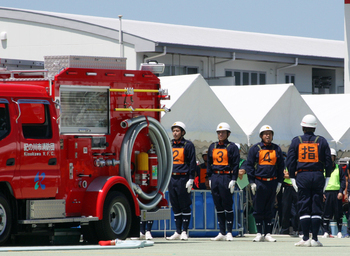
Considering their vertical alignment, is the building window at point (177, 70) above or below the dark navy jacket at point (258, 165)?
above

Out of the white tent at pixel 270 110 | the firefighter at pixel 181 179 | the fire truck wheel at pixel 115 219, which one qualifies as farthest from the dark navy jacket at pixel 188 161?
the white tent at pixel 270 110

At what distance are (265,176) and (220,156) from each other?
3.10 ft

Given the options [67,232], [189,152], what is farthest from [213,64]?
[67,232]

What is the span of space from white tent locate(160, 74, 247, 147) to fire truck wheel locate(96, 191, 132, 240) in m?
4.14

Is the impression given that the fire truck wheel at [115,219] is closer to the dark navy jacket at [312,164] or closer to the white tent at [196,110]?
the dark navy jacket at [312,164]

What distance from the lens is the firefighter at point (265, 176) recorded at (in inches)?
571

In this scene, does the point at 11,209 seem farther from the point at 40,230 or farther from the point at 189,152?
the point at 189,152

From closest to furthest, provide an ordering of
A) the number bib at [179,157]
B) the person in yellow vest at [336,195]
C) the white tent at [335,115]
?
1. the number bib at [179,157]
2. the person in yellow vest at [336,195]
3. the white tent at [335,115]

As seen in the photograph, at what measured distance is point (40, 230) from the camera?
11.8m

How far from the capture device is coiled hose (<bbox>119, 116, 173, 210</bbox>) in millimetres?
12656

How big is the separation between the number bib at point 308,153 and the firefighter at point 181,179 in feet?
8.09

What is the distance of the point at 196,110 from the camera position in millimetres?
17188

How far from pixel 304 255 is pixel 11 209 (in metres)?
4.25

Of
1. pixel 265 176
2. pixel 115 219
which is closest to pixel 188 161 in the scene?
pixel 265 176
